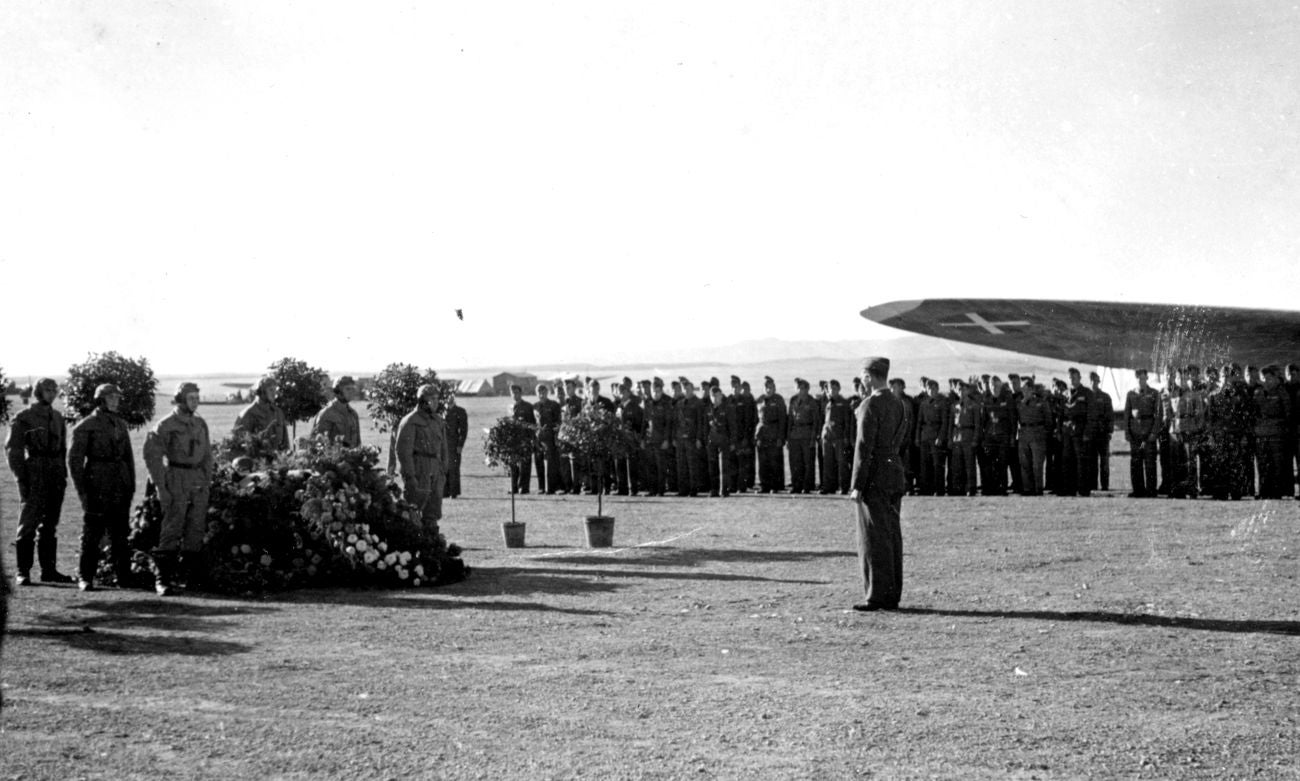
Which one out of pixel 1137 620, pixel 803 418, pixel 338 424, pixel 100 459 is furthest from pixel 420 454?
pixel 803 418

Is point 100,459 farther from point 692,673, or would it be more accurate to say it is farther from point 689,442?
Result: point 689,442

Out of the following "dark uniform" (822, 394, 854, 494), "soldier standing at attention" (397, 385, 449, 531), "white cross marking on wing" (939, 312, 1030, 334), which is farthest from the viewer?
"dark uniform" (822, 394, 854, 494)

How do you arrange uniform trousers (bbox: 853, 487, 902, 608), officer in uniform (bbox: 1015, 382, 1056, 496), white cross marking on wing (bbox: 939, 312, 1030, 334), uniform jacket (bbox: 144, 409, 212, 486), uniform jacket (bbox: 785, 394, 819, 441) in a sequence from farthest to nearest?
uniform jacket (bbox: 785, 394, 819, 441), officer in uniform (bbox: 1015, 382, 1056, 496), white cross marking on wing (bbox: 939, 312, 1030, 334), uniform jacket (bbox: 144, 409, 212, 486), uniform trousers (bbox: 853, 487, 902, 608)

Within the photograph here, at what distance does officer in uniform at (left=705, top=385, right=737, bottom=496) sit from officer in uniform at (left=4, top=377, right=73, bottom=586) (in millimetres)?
12105

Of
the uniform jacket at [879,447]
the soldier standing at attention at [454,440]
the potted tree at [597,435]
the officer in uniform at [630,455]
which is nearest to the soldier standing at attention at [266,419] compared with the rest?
the potted tree at [597,435]

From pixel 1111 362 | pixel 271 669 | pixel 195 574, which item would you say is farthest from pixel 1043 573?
pixel 1111 362

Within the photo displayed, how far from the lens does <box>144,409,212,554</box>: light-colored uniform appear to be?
10016mm

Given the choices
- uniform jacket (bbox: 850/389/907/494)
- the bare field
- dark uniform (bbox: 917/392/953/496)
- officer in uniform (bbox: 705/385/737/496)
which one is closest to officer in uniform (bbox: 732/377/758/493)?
officer in uniform (bbox: 705/385/737/496)

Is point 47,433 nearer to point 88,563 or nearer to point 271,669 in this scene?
point 88,563

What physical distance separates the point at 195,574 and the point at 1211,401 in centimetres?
1463

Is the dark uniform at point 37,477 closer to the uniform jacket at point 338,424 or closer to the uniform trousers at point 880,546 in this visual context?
the uniform jacket at point 338,424

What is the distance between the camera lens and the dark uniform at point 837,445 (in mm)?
19594

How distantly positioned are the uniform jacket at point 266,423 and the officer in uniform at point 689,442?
9.29 meters

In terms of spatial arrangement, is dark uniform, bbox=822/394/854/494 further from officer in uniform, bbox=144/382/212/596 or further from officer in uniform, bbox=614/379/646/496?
officer in uniform, bbox=144/382/212/596
